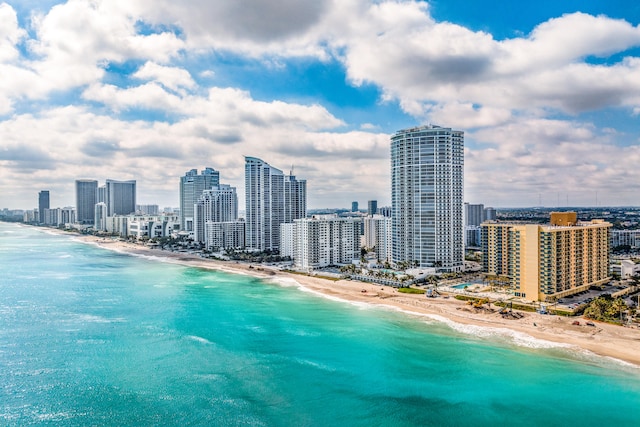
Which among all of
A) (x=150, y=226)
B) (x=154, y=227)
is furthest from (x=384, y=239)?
(x=150, y=226)

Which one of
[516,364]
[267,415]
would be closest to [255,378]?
[267,415]

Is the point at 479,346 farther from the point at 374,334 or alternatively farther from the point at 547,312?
the point at 547,312

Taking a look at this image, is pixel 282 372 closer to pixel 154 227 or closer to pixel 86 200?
pixel 154 227

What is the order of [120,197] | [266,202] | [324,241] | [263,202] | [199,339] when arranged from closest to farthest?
[199,339], [324,241], [263,202], [266,202], [120,197]

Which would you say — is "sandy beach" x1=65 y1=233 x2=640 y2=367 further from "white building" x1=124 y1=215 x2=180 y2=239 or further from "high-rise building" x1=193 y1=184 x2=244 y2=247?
"white building" x1=124 y1=215 x2=180 y2=239

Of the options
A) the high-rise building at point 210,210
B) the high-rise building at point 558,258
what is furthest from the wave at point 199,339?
the high-rise building at point 210,210

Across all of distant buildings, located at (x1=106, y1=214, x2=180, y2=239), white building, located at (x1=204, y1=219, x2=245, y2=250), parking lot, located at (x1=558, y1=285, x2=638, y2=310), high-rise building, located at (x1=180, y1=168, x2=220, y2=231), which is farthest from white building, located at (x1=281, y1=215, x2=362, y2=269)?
distant buildings, located at (x1=106, y1=214, x2=180, y2=239)

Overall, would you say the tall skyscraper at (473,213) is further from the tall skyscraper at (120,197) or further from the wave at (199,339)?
the tall skyscraper at (120,197)
